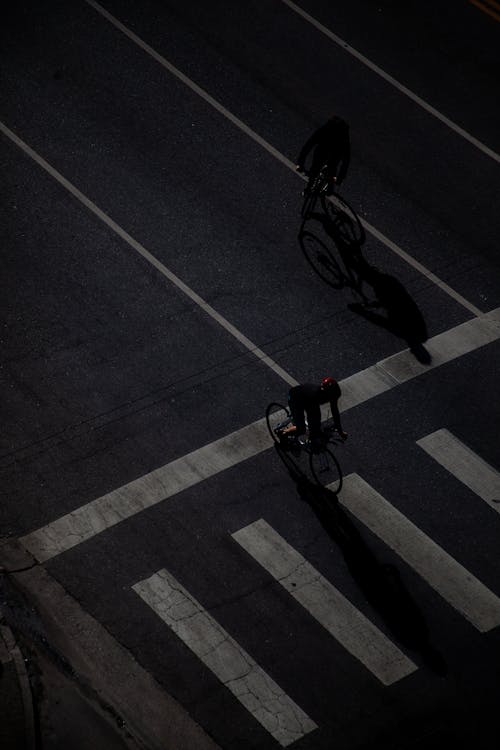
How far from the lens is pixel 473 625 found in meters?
11.4

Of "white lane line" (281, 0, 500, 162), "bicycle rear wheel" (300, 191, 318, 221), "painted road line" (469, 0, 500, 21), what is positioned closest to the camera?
"bicycle rear wheel" (300, 191, 318, 221)

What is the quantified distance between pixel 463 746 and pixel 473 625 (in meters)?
1.44

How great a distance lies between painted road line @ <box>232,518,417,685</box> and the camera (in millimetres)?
11055

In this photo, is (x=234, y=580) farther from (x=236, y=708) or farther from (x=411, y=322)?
(x=411, y=322)

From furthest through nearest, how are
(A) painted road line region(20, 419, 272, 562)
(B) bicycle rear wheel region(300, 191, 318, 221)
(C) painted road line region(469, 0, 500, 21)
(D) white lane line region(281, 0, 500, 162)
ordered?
(C) painted road line region(469, 0, 500, 21), (D) white lane line region(281, 0, 500, 162), (B) bicycle rear wheel region(300, 191, 318, 221), (A) painted road line region(20, 419, 272, 562)

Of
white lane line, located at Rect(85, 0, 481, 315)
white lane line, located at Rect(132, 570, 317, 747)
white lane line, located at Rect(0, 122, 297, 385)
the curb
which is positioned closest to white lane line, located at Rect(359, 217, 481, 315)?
white lane line, located at Rect(85, 0, 481, 315)

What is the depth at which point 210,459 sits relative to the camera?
12547mm

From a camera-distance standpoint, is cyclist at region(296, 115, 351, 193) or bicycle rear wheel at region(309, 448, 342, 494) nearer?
bicycle rear wheel at region(309, 448, 342, 494)

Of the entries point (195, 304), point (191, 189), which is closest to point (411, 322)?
point (195, 304)

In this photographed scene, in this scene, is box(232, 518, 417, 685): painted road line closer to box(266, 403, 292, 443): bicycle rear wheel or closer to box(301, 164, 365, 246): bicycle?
box(266, 403, 292, 443): bicycle rear wheel

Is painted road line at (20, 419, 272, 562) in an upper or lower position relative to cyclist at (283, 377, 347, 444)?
lower

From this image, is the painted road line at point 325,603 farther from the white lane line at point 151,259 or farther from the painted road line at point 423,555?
the white lane line at point 151,259

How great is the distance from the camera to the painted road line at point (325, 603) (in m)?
11.1

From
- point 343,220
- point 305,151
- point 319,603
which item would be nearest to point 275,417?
point 319,603
